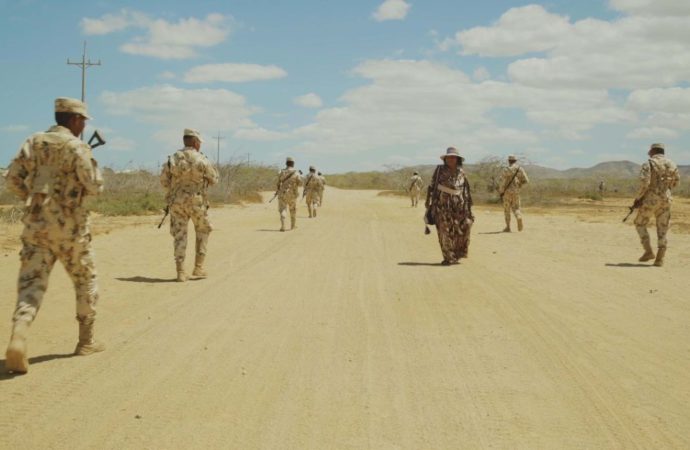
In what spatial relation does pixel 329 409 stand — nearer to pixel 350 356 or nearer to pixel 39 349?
pixel 350 356

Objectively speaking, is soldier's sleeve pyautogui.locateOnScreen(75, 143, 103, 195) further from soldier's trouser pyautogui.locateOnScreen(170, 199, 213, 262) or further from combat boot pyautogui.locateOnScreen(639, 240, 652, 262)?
combat boot pyautogui.locateOnScreen(639, 240, 652, 262)

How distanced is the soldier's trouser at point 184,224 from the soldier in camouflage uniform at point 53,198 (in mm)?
4144

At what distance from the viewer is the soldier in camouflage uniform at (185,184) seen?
9.71m

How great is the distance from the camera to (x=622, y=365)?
5.70m

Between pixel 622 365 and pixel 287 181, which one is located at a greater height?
pixel 287 181

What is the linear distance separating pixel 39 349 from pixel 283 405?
2.66 meters

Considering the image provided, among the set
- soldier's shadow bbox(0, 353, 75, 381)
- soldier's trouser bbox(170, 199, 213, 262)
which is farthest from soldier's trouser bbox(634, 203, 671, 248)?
soldier's shadow bbox(0, 353, 75, 381)

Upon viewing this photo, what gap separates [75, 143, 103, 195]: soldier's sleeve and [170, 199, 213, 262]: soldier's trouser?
419cm

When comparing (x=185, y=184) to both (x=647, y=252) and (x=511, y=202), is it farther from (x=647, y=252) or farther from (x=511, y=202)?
(x=511, y=202)

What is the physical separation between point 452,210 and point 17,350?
8266 mm

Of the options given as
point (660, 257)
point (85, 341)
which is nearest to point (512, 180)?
point (660, 257)

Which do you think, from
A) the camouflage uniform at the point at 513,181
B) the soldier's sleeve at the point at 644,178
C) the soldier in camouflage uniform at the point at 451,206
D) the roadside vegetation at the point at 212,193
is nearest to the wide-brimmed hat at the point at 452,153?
the soldier in camouflage uniform at the point at 451,206

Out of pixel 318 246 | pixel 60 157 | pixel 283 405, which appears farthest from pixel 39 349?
pixel 318 246

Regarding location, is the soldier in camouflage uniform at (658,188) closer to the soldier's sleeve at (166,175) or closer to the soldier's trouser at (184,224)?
the soldier's trouser at (184,224)
